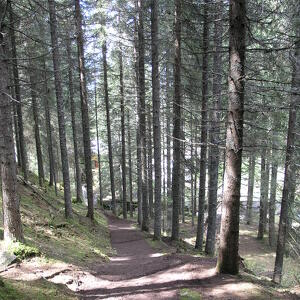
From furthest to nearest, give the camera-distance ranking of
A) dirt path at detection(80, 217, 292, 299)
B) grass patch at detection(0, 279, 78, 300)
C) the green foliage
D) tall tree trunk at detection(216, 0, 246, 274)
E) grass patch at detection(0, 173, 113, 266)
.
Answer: grass patch at detection(0, 173, 113, 266)
the green foliage
tall tree trunk at detection(216, 0, 246, 274)
dirt path at detection(80, 217, 292, 299)
grass patch at detection(0, 279, 78, 300)

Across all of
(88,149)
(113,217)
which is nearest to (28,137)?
(113,217)

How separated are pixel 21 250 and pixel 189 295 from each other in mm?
4091

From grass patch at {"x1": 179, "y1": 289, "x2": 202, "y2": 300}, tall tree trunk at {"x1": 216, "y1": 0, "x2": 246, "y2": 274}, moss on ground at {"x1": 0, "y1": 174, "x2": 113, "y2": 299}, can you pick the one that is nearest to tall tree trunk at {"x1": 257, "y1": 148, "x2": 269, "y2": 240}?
moss on ground at {"x1": 0, "y1": 174, "x2": 113, "y2": 299}

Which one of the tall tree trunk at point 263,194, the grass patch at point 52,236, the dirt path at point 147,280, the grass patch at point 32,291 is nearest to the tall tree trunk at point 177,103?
the grass patch at point 52,236

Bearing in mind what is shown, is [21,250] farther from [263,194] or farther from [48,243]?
[263,194]

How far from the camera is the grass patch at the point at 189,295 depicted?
18.2ft

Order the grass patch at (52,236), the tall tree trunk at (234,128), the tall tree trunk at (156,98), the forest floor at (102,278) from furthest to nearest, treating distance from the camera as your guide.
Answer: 1. the tall tree trunk at (156,98)
2. the grass patch at (52,236)
3. the tall tree trunk at (234,128)
4. the forest floor at (102,278)

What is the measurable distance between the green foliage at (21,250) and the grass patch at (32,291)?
1.51 m

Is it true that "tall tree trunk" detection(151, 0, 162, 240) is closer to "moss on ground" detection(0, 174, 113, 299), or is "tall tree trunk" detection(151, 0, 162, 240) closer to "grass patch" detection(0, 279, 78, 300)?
"moss on ground" detection(0, 174, 113, 299)

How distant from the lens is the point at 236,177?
6074 mm

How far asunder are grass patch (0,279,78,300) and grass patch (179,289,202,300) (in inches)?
81.0

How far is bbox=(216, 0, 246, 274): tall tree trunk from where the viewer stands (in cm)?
593

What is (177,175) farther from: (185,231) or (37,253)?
(185,231)

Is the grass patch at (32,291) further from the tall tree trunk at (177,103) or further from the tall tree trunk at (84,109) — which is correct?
the tall tree trunk at (84,109)
